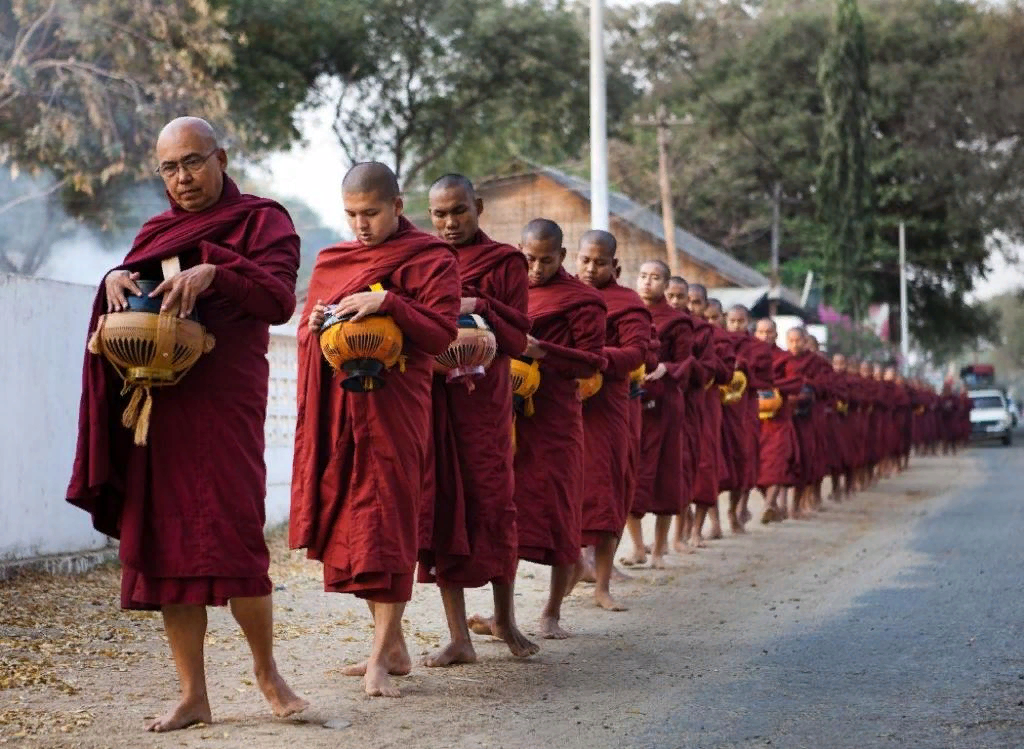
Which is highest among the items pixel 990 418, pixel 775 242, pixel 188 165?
pixel 775 242

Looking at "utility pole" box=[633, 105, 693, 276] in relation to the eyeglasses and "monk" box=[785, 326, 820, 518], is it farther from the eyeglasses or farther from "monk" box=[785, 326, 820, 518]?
the eyeglasses

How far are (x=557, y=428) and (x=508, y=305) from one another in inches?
37.7

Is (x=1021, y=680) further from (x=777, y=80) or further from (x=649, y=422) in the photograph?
(x=777, y=80)

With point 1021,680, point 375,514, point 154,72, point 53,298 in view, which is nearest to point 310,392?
point 375,514

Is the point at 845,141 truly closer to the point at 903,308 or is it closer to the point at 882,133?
the point at 882,133

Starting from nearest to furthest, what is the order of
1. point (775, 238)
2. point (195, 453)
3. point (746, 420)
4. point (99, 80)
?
point (195, 453), point (746, 420), point (99, 80), point (775, 238)

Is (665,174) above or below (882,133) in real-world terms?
below

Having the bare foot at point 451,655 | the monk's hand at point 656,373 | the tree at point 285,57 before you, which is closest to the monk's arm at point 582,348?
the bare foot at point 451,655

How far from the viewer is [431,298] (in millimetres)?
5984

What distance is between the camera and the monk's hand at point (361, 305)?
5.66 meters

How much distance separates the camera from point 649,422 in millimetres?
10844

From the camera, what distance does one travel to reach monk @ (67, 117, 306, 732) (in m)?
5.20

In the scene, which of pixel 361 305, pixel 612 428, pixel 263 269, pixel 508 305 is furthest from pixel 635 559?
pixel 263 269

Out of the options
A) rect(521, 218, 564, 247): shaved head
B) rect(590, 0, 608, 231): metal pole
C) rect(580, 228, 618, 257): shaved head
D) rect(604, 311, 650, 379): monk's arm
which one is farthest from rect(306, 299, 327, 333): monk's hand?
rect(590, 0, 608, 231): metal pole
